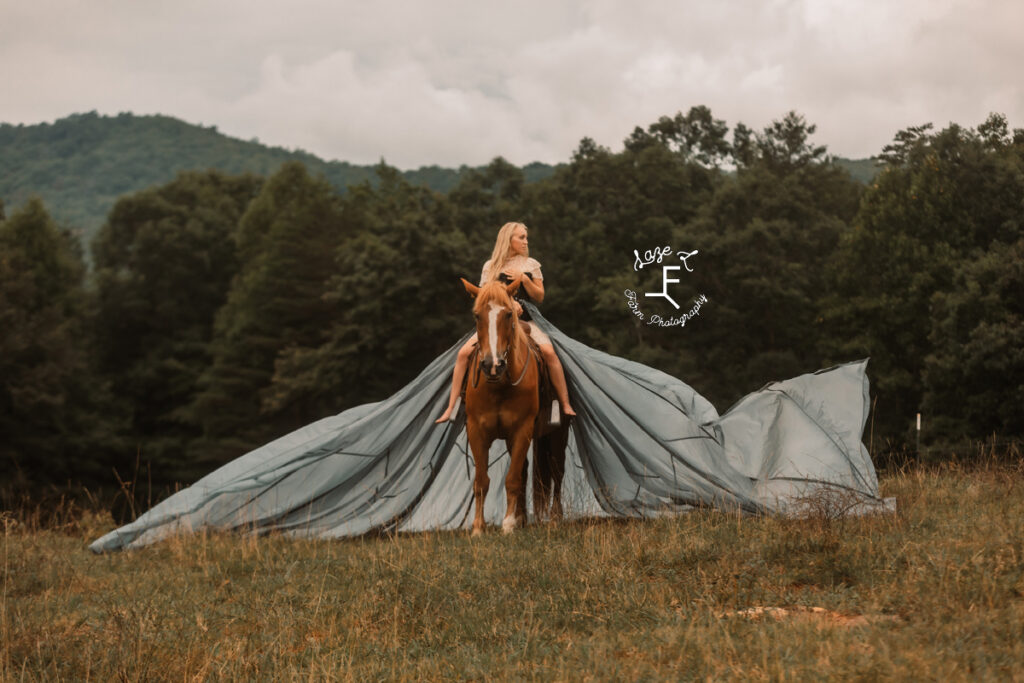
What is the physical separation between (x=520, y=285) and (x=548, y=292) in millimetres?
31839

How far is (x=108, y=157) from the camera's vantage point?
134000 mm

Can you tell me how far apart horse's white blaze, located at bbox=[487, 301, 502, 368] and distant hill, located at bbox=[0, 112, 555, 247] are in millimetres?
101523

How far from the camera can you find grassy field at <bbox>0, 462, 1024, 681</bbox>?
4.81 metres

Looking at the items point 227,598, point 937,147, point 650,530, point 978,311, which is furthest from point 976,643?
point 937,147

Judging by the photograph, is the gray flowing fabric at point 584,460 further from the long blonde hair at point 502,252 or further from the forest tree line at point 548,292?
the forest tree line at point 548,292

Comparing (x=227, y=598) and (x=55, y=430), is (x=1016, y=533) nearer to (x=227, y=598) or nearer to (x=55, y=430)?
(x=227, y=598)

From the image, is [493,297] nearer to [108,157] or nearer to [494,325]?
[494,325]

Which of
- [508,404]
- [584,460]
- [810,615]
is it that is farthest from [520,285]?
[810,615]

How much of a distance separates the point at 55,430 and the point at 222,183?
24206 millimetres

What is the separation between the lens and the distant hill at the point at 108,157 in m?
120

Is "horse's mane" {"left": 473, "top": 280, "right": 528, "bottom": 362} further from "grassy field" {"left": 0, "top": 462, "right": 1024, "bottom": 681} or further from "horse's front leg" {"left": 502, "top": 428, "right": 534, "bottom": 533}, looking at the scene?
"grassy field" {"left": 0, "top": 462, "right": 1024, "bottom": 681}

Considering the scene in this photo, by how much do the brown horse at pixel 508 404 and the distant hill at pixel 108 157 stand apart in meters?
101

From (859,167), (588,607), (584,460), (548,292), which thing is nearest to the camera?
(588,607)

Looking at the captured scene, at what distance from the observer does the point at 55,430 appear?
42.7m
